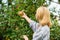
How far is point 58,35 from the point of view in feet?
19.3

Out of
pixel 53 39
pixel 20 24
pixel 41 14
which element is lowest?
pixel 53 39

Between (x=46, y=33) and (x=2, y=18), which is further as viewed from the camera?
(x=2, y=18)

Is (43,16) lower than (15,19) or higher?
higher

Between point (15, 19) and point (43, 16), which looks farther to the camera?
point (15, 19)

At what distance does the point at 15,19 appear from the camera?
562cm

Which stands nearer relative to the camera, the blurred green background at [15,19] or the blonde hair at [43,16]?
the blonde hair at [43,16]

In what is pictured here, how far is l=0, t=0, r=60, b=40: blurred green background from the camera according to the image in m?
5.57

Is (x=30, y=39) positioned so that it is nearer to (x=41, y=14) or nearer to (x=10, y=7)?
(x=10, y=7)

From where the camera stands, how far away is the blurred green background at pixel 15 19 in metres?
5.57

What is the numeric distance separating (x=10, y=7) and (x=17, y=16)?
0.70ft

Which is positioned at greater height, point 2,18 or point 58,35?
point 2,18

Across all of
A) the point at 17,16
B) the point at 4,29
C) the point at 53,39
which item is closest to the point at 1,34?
the point at 4,29

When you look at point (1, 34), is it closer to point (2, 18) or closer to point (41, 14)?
point (2, 18)

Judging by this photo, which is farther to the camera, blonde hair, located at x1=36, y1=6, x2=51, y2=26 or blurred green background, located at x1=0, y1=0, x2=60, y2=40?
blurred green background, located at x1=0, y1=0, x2=60, y2=40
